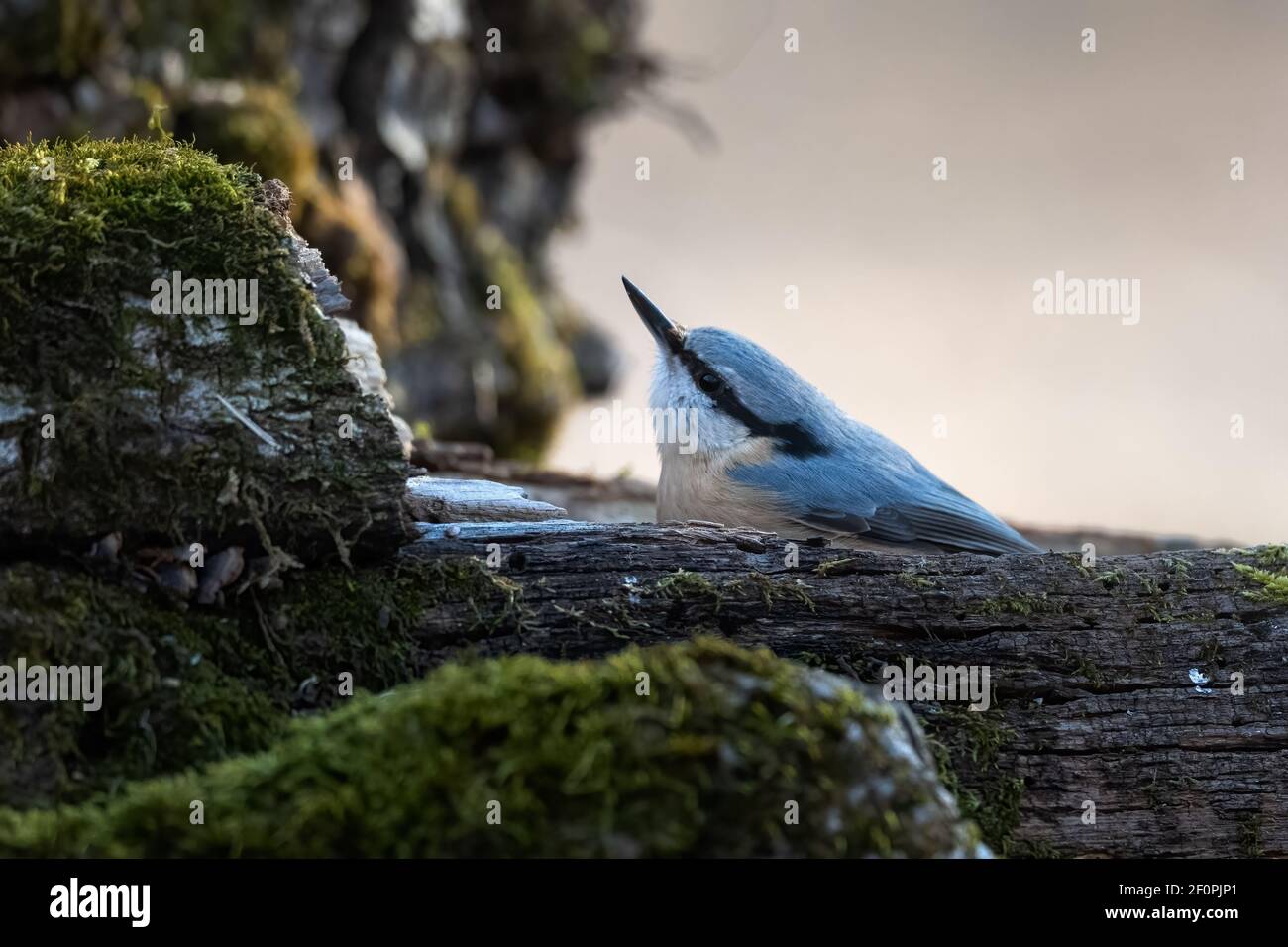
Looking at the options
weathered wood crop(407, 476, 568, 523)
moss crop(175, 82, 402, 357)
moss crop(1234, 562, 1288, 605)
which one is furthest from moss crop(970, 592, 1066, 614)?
moss crop(175, 82, 402, 357)

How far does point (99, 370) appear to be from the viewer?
283 cm

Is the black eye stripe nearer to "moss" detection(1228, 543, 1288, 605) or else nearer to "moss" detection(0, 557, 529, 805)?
"moss" detection(1228, 543, 1288, 605)

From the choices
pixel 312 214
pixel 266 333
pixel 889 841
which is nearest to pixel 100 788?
pixel 266 333

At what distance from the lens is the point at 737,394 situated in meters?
5.12

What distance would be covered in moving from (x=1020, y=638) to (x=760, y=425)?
6.98 ft

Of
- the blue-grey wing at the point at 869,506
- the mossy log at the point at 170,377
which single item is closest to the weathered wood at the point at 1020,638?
the mossy log at the point at 170,377

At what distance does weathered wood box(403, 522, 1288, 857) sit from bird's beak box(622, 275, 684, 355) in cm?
202

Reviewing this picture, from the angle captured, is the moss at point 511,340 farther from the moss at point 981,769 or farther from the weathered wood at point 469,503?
the moss at point 981,769

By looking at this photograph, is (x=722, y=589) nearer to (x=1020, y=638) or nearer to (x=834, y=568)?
(x=834, y=568)

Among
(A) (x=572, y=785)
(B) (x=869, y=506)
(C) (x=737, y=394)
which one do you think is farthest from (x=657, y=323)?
(A) (x=572, y=785)

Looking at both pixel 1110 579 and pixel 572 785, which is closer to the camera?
pixel 572 785

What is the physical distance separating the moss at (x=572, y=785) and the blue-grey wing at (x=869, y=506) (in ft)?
8.94
